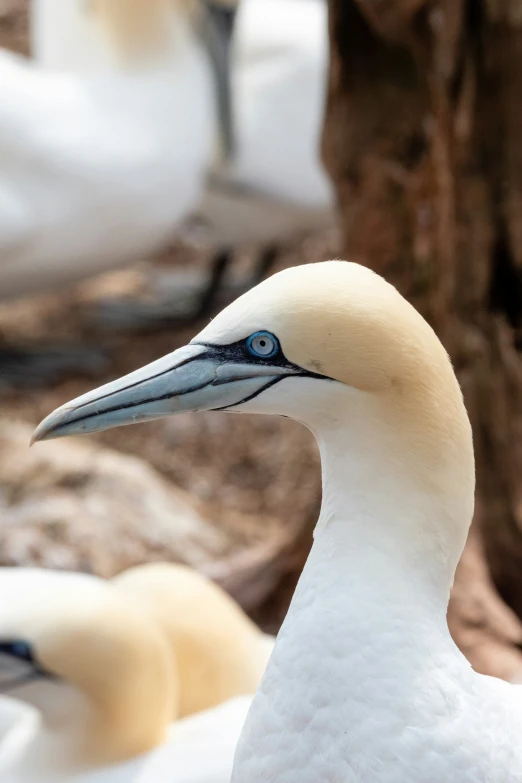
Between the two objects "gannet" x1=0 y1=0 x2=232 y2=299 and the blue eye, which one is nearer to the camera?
the blue eye

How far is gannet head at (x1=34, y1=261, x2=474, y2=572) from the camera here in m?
1.58

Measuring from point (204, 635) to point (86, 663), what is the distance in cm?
52

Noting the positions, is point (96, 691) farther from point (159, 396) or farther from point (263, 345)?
point (263, 345)

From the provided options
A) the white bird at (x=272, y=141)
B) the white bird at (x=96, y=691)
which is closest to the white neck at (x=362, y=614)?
the white bird at (x=96, y=691)

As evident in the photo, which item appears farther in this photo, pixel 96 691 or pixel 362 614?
pixel 96 691

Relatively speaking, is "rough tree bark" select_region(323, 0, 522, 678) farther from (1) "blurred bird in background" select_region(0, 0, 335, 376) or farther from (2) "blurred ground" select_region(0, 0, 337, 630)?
(1) "blurred bird in background" select_region(0, 0, 335, 376)

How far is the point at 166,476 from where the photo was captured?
4930 mm

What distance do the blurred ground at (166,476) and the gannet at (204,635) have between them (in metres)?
0.61

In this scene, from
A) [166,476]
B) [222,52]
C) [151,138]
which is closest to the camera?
[166,476]

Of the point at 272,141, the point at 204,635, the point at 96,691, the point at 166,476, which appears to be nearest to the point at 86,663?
the point at 96,691

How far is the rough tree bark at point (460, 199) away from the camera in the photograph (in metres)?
3.03

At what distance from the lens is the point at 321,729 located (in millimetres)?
1598

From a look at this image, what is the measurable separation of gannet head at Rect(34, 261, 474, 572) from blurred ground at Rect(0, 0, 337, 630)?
1953mm

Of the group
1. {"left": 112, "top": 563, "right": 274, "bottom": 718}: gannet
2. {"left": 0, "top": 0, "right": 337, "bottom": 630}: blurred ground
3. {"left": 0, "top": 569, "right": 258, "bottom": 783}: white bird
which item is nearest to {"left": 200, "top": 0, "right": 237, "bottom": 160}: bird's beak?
{"left": 0, "top": 0, "right": 337, "bottom": 630}: blurred ground
